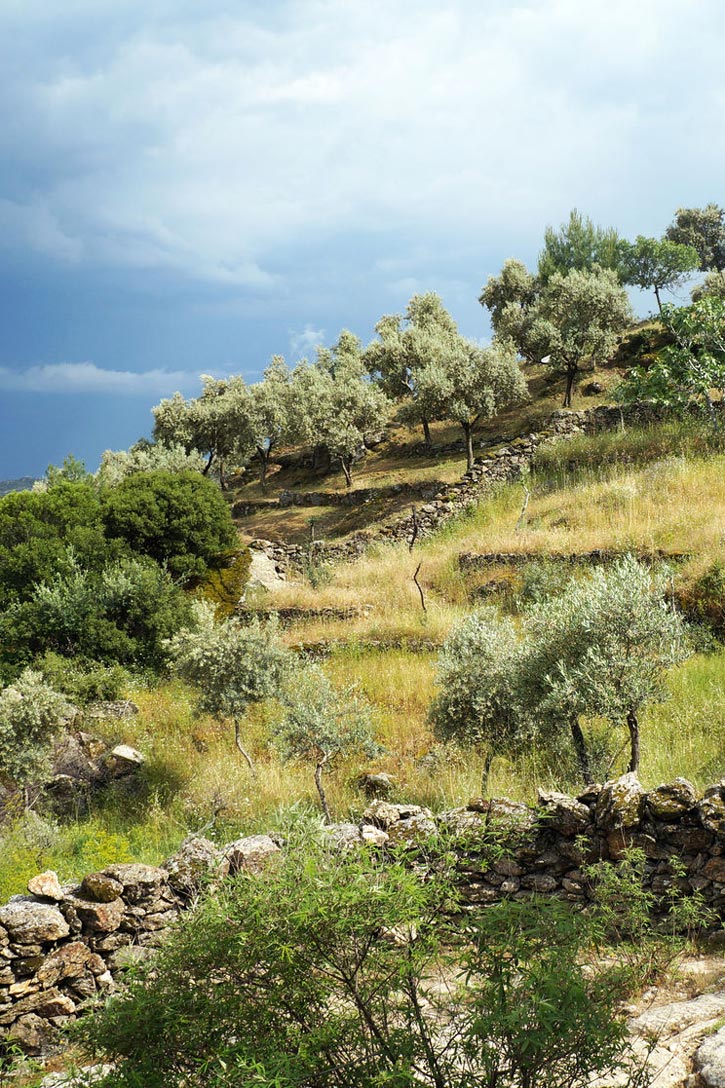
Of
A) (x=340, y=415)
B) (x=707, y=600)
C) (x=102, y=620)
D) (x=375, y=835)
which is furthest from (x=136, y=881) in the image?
(x=340, y=415)

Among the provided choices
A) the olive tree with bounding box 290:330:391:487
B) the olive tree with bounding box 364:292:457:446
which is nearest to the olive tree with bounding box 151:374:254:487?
the olive tree with bounding box 290:330:391:487

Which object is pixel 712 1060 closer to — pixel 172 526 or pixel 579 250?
pixel 172 526

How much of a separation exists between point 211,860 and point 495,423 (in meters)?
31.9

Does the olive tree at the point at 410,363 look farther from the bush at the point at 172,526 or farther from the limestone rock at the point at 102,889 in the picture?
the limestone rock at the point at 102,889

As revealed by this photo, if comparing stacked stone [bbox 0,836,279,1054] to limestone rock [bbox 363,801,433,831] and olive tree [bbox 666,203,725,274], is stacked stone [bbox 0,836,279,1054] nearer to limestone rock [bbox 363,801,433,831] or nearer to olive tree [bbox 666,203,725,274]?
limestone rock [bbox 363,801,433,831]

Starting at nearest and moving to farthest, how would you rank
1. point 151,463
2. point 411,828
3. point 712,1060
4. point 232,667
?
point 712,1060 → point 411,828 → point 232,667 → point 151,463

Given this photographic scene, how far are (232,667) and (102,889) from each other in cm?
486

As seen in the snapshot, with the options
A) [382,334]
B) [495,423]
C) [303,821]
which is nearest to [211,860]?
[303,821]

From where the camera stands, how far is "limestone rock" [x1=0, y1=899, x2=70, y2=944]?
6398 mm

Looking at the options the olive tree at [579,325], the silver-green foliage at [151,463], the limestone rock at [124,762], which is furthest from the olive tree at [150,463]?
the limestone rock at [124,762]

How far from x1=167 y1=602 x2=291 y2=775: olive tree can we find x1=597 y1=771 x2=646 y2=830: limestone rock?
623cm

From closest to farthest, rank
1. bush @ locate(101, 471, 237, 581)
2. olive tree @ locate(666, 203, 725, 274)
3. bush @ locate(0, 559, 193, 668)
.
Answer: bush @ locate(0, 559, 193, 668) → bush @ locate(101, 471, 237, 581) → olive tree @ locate(666, 203, 725, 274)

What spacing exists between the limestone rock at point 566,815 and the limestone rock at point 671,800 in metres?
0.59

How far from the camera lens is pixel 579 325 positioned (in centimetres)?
3553
